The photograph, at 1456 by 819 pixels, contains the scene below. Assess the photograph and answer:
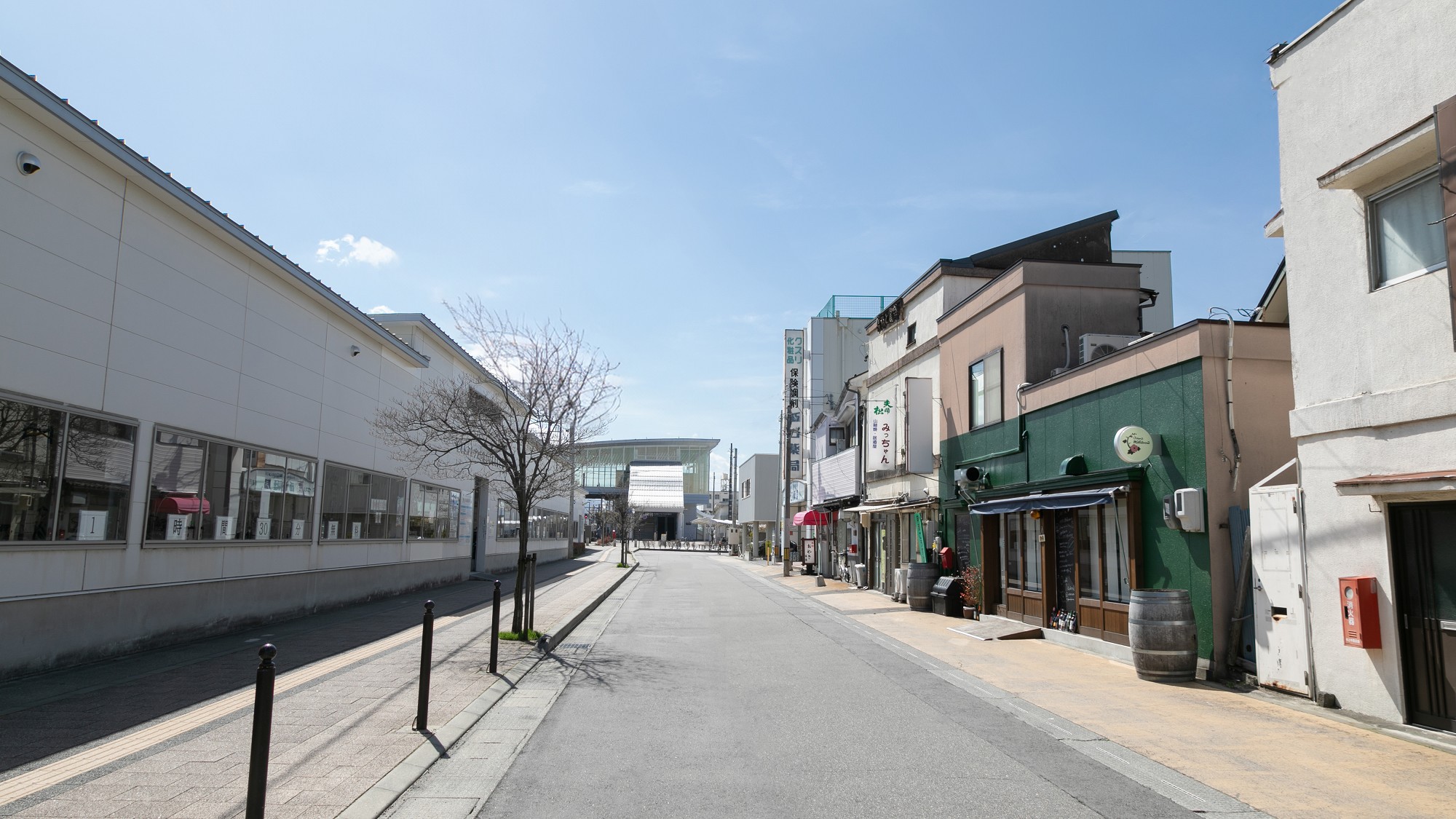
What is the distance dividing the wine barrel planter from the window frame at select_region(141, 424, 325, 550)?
13.1 m

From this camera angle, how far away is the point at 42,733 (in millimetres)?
6980

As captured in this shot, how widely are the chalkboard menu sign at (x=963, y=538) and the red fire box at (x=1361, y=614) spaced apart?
10767 mm

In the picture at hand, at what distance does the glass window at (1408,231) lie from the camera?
7949 mm

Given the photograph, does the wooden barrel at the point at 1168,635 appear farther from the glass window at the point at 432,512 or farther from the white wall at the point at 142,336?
the glass window at the point at 432,512

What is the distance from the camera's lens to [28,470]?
9.67m

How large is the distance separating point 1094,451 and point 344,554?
15660 millimetres

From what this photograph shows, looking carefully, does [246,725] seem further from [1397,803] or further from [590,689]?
[1397,803]

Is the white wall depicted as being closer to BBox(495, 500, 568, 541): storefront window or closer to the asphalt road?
the asphalt road

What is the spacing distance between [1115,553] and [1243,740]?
5904 mm

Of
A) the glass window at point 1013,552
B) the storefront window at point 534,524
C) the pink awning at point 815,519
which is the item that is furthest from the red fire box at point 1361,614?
the pink awning at point 815,519

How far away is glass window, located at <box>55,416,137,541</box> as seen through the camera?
1038cm

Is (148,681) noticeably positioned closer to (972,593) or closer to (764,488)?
(972,593)

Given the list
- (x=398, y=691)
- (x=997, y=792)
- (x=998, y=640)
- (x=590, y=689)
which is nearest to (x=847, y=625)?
(x=998, y=640)

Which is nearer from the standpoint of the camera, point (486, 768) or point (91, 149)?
point (486, 768)
